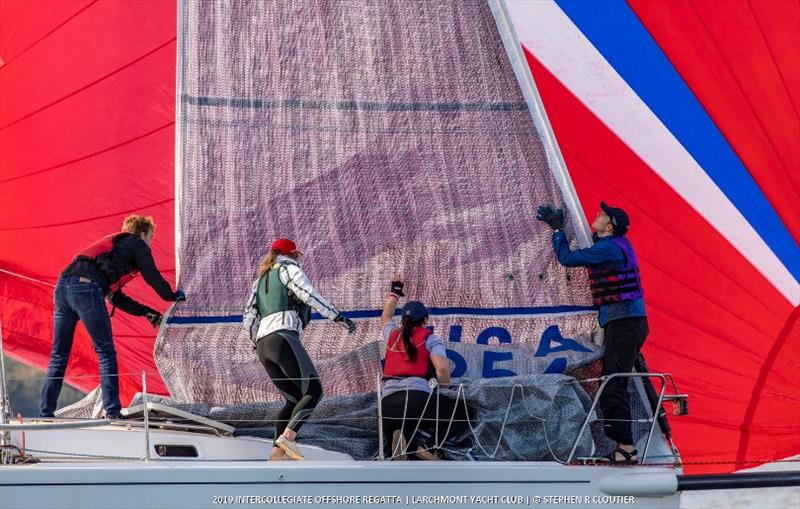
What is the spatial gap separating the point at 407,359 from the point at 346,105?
4.03ft

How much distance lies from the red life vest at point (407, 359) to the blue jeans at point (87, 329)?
950 mm

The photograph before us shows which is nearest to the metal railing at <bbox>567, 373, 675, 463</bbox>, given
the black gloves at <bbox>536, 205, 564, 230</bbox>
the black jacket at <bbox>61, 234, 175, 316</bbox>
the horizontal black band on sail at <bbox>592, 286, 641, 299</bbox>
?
the horizontal black band on sail at <bbox>592, 286, 641, 299</bbox>

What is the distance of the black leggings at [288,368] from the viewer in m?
5.24

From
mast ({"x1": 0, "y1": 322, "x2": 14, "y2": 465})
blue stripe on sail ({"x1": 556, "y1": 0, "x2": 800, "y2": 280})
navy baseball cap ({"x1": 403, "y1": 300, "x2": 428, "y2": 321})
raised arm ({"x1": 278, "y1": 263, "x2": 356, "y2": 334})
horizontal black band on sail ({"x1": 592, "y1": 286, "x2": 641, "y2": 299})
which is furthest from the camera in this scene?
blue stripe on sail ({"x1": 556, "y1": 0, "x2": 800, "y2": 280})

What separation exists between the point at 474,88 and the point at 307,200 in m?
0.79

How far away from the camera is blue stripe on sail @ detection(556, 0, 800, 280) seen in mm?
6188


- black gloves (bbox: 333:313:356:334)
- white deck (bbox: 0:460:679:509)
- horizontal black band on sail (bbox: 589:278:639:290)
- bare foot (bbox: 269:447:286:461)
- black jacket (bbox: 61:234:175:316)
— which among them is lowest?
white deck (bbox: 0:460:679:509)

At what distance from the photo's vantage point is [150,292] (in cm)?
667

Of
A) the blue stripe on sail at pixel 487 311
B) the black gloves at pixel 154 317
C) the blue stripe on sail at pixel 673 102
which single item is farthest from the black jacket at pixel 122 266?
the blue stripe on sail at pixel 673 102

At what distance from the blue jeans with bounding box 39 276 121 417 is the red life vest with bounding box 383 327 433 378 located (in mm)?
950

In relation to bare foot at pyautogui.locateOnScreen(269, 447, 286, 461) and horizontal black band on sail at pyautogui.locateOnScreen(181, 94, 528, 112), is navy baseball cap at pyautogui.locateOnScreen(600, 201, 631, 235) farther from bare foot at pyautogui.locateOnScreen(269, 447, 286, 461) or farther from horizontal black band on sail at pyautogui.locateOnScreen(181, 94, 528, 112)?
bare foot at pyautogui.locateOnScreen(269, 447, 286, 461)

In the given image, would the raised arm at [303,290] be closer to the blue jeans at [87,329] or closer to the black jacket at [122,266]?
the black jacket at [122,266]

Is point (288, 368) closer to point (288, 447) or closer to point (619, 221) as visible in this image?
point (288, 447)

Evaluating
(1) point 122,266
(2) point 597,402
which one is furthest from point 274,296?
(2) point 597,402
